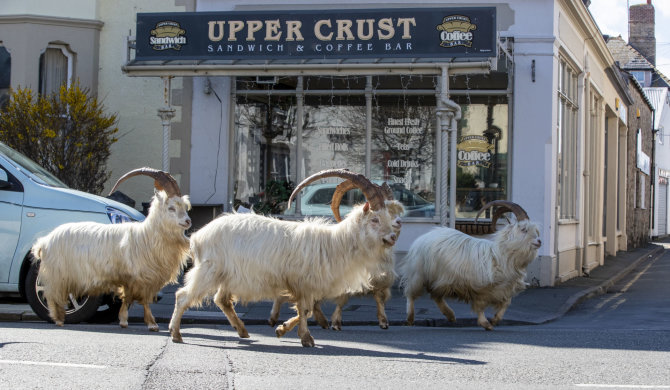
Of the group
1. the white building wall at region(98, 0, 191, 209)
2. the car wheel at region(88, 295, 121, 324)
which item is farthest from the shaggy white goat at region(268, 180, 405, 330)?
the white building wall at region(98, 0, 191, 209)

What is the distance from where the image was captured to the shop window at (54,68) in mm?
17219

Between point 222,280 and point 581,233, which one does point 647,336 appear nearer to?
point 222,280

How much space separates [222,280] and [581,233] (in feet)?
44.3

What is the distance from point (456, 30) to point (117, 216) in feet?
21.1

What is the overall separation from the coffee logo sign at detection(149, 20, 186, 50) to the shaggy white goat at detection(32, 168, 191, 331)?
5.32m

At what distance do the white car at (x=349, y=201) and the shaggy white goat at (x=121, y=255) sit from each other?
260 inches

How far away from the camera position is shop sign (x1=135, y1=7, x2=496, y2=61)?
13.9 meters

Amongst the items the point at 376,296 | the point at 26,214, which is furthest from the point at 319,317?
the point at 26,214

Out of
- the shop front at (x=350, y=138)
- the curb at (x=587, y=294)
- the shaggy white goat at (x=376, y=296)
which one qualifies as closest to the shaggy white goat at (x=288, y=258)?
the shaggy white goat at (x=376, y=296)

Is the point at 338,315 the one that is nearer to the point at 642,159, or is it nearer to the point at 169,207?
the point at 169,207

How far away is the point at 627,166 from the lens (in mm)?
30734

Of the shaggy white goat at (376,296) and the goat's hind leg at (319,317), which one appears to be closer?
the shaggy white goat at (376,296)

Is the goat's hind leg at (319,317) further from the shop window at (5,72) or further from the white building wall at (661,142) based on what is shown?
the white building wall at (661,142)

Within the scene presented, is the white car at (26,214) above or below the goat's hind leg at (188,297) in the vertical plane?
above
